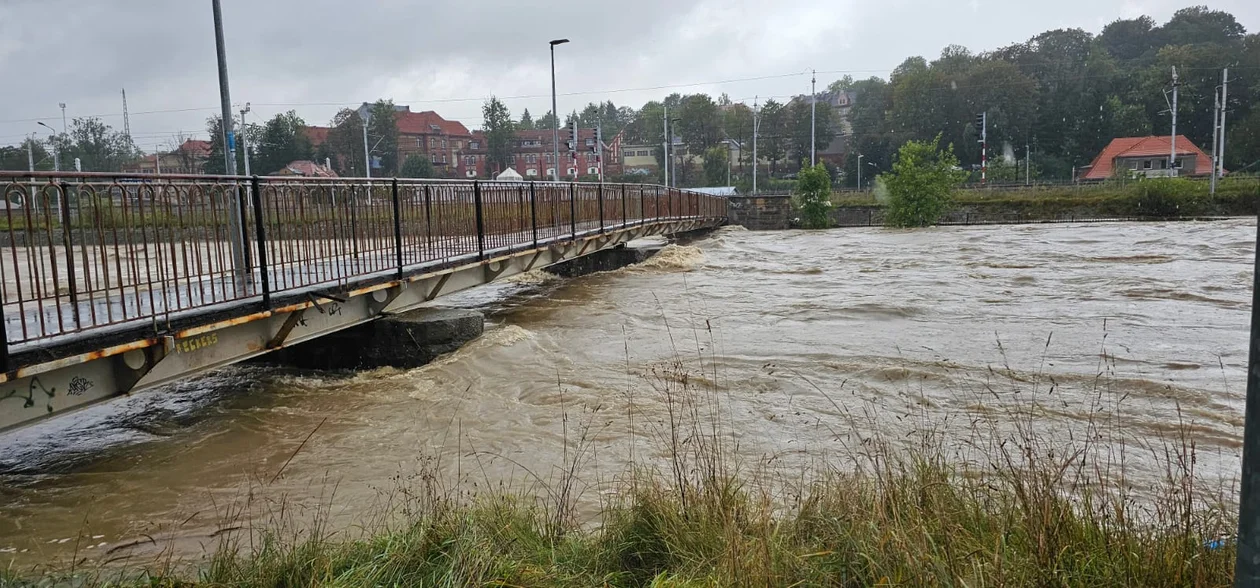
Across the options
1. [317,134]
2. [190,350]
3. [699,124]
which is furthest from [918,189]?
[317,134]

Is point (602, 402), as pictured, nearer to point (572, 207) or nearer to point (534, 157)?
point (572, 207)

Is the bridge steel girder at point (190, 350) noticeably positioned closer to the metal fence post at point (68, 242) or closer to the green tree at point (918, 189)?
the metal fence post at point (68, 242)

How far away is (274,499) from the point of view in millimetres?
6398

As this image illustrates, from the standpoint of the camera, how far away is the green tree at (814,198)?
51.1 metres

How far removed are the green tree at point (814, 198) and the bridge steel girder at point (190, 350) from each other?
4197 centimetres

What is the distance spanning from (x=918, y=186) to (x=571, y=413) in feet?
140

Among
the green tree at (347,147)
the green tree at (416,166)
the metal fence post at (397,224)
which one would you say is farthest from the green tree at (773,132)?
the metal fence post at (397,224)

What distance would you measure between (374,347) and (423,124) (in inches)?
3810

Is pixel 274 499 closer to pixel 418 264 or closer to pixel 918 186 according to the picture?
pixel 418 264

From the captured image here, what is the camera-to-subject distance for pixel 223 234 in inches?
315

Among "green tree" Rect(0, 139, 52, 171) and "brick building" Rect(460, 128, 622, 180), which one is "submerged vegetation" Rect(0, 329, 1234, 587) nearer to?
"green tree" Rect(0, 139, 52, 171)

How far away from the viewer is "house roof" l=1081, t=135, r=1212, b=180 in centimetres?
7419

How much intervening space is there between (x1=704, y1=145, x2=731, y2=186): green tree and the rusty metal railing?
249 feet

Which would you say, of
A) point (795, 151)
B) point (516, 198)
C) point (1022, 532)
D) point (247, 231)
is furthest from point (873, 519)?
point (795, 151)
